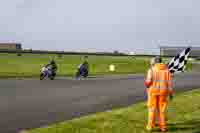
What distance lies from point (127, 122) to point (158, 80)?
191 cm

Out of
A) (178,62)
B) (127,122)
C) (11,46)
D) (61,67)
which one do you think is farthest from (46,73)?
(11,46)

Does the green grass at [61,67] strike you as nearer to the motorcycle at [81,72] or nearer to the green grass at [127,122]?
the motorcycle at [81,72]

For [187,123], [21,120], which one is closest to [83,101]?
[21,120]

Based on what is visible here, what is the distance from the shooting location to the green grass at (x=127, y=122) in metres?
8.66

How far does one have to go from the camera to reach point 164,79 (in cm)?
830

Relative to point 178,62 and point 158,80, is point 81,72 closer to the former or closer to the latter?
point 178,62

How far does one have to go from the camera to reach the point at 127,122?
9.71 meters

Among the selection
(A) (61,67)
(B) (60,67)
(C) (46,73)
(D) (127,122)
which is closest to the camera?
(D) (127,122)

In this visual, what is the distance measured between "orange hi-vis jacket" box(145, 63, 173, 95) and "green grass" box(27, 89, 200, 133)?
38.6 inches

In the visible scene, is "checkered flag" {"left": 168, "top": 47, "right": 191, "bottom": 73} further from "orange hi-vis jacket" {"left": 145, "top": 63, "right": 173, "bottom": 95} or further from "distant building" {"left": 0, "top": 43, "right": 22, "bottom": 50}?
"distant building" {"left": 0, "top": 43, "right": 22, "bottom": 50}

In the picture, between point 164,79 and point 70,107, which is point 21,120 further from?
point 164,79

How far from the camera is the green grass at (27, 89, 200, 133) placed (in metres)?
8.66

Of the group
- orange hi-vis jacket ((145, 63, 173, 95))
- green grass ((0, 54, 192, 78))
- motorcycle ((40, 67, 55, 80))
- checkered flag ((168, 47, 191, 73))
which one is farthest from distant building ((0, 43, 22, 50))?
orange hi-vis jacket ((145, 63, 173, 95))

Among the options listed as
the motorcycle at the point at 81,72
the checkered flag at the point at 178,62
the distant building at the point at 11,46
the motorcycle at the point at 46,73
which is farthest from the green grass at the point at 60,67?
the distant building at the point at 11,46
